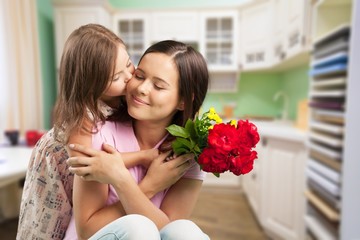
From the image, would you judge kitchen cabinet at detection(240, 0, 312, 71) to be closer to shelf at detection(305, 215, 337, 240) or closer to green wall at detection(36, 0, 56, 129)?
shelf at detection(305, 215, 337, 240)

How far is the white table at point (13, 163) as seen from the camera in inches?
40.4

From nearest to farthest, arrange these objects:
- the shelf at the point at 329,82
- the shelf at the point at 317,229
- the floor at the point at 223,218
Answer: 1. the shelf at the point at 329,82
2. the shelf at the point at 317,229
3. the floor at the point at 223,218

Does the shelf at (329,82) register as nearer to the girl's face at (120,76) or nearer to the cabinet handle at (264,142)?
the cabinet handle at (264,142)

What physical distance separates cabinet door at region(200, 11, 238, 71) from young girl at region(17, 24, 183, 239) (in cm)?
240

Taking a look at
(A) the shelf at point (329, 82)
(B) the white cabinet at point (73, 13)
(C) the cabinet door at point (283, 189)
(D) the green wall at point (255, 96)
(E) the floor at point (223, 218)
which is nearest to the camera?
(A) the shelf at point (329, 82)

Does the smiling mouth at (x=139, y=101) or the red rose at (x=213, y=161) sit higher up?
the smiling mouth at (x=139, y=101)

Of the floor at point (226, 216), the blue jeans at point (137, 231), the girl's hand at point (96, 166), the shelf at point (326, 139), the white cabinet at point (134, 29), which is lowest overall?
the floor at point (226, 216)

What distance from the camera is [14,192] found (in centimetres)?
206

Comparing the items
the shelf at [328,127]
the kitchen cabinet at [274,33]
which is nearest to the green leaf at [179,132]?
the shelf at [328,127]

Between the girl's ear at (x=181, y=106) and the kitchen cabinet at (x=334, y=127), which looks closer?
the girl's ear at (x=181, y=106)

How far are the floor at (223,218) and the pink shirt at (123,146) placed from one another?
139 cm

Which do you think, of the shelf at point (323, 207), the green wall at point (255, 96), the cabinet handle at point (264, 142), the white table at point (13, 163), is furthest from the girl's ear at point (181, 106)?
the green wall at point (255, 96)

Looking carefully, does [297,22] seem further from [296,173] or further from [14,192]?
[14,192]

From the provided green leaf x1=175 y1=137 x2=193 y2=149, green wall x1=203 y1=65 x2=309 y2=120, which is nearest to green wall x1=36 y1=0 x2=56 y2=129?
green wall x1=203 y1=65 x2=309 y2=120
